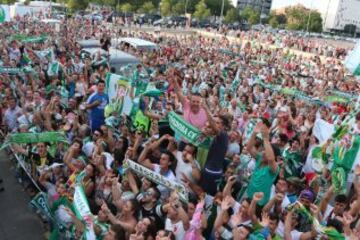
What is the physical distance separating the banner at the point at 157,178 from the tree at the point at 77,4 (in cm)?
5151

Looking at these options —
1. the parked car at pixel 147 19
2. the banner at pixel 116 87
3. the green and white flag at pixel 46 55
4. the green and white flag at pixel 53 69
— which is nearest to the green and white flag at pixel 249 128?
the banner at pixel 116 87

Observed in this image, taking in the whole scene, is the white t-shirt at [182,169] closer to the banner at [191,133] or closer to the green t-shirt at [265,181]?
the banner at [191,133]

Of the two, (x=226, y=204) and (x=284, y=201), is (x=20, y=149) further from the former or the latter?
(x=284, y=201)

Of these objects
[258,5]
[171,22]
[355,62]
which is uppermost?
[258,5]

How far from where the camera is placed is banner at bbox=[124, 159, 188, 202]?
15.9 feet

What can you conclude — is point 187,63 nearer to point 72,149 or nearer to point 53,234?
point 72,149

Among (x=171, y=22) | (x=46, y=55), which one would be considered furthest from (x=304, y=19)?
(x=46, y=55)

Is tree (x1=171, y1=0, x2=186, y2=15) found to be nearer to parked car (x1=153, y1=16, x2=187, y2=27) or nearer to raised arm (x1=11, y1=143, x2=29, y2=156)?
parked car (x1=153, y1=16, x2=187, y2=27)

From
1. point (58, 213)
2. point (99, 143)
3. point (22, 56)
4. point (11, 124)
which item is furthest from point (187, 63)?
point (58, 213)

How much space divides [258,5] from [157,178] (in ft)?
442

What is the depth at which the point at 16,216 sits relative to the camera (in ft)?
21.6

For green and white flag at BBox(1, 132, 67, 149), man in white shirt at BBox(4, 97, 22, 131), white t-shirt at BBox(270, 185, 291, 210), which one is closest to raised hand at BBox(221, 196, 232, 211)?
white t-shirt at BBox(270, 185, 291, 210)

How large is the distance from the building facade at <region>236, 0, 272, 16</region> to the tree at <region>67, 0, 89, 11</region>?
72.2 m

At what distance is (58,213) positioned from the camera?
5.54 meters
